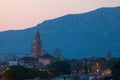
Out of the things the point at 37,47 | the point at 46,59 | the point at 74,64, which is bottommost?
the point at 74,64

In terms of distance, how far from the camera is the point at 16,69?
7438cm

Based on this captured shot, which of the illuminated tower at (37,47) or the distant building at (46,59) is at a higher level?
the illuminated tower at (37,47)

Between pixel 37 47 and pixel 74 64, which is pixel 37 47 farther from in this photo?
pixel 74 64

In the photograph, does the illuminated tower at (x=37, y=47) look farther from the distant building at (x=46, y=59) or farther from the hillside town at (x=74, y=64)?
the distant building at (x=46, y=59)

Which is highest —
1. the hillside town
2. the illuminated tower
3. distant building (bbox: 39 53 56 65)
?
the illuminated tower

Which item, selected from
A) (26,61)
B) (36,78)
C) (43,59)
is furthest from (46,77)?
(43,59)

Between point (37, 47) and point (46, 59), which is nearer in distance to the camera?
point (37, 47)

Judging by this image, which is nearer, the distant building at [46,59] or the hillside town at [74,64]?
the hillside town at [74,64]

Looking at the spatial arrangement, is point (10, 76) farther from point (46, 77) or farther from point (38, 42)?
point (38, 42)

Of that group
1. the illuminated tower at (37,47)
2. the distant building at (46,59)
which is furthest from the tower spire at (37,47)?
the distant building at (46,59)

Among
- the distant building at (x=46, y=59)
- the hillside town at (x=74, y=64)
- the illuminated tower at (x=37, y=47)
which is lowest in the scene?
the hillside town at (x=74, y=64)

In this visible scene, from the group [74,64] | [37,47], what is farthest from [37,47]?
[74,64]

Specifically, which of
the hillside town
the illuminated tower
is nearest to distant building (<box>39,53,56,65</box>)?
the hillside town

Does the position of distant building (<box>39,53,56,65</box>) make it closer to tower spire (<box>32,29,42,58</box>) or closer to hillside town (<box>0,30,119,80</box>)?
hillside town (<box>0,30,119,80</box>)
